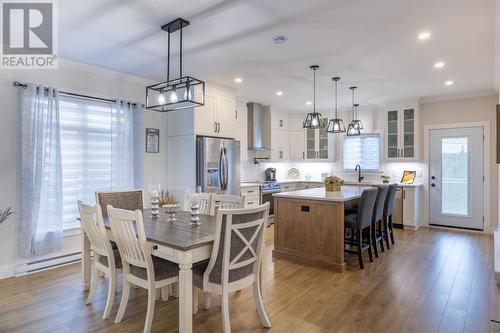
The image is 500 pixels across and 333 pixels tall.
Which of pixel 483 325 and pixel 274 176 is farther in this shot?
pixel 274 176

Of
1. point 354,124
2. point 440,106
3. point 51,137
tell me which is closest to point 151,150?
point 51,137

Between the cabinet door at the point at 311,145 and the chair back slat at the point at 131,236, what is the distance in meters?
5.82

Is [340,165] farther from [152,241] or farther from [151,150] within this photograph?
[152,241]

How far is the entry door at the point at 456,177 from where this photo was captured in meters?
5.68

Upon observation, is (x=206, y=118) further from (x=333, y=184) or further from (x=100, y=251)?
(x=100, y=251)

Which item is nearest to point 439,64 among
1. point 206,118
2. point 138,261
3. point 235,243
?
point 206,118

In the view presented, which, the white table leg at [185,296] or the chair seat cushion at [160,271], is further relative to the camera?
the chair seat cushion at [160,271]

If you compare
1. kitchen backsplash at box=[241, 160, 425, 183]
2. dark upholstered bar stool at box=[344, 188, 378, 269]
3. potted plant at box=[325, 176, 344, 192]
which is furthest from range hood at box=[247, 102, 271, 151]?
dark upholstered bar stool at box=[344, 188, 378, 269]

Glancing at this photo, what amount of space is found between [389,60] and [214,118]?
2782mm

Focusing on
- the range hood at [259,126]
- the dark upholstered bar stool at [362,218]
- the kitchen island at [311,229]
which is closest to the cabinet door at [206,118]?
the range hood at [259,126]

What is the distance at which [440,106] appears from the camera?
6.02m

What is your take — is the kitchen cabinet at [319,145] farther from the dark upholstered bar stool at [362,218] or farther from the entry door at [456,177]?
the dark upholstered bar stool at [362,218]

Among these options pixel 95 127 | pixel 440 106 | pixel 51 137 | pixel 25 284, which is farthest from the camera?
pixel 440 106

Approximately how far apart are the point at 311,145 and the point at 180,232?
5.70m
